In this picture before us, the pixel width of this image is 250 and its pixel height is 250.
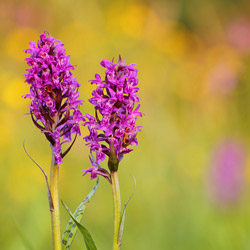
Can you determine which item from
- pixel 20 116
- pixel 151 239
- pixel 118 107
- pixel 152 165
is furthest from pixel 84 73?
pixel 118 107

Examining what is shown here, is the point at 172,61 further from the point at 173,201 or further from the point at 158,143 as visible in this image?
the point at 173,201

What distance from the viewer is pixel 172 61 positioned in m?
5.39

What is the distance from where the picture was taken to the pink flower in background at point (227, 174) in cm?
276

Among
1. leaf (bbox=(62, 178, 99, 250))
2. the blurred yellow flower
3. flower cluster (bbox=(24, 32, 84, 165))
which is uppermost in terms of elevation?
the blurred yellow flower

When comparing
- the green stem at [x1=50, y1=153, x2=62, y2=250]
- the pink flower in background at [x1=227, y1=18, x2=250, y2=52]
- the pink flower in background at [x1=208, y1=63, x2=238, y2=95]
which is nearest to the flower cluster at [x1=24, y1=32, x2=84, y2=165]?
the green stem at [x1=50, y1=153, x2=62, y2=250]

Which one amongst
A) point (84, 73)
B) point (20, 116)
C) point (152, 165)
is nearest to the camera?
point (152, 165)

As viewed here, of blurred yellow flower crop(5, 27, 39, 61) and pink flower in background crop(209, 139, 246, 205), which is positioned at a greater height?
blurred yellow flower crop(5, 27, 39, 61)

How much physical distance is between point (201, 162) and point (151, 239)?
100 cm

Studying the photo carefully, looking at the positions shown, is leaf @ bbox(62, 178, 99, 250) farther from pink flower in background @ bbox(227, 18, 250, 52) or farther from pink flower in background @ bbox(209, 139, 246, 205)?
pink flower in background @ bbox(227, 18, 250, 52)

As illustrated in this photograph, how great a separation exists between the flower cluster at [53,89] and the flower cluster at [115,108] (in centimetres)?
5

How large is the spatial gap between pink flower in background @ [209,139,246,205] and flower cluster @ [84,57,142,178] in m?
1.49

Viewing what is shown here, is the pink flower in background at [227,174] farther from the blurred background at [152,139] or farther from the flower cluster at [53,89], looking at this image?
the flower cluster at [53,89]

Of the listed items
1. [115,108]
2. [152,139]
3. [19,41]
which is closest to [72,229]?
[115,108]

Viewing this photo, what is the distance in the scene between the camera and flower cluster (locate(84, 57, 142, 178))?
132 centimetres
